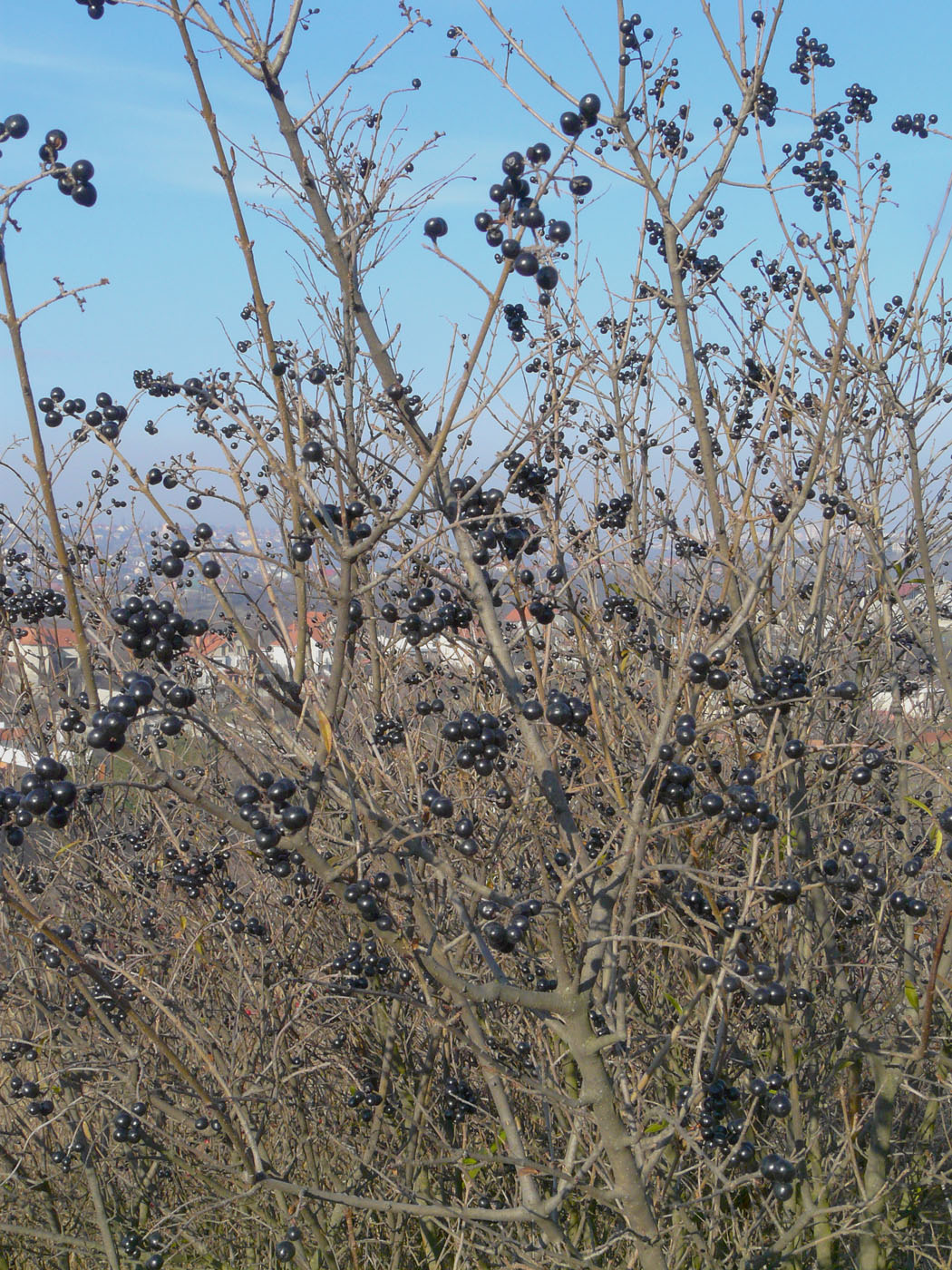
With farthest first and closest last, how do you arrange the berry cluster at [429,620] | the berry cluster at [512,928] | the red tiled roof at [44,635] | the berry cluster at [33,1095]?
the red tiled roof at [44,635], the berry cluster at [33,1095], the berry cluster at [429,620], the berry cluster at [512,928]

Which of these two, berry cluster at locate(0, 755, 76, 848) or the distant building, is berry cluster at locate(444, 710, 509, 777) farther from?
the distant building

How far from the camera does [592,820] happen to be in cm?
565

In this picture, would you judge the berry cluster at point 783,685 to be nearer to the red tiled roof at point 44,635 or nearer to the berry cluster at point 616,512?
the berry cluster at point 616,512

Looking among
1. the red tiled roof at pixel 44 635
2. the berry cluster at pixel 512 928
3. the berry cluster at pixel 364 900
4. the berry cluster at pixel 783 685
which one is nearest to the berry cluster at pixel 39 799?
the berry cluster at pixel 364 900

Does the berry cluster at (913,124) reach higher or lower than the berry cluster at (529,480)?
higher

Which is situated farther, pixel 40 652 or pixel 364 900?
pixel 40 652

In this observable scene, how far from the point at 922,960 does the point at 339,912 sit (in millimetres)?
3350

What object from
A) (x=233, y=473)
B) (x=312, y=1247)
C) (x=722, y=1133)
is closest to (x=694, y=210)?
(x=233, y=473)

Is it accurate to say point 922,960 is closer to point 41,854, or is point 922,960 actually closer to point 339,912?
point 339,912

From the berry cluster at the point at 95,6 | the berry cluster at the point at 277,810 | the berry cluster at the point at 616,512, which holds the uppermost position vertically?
the berry cluster at the point at 95,6

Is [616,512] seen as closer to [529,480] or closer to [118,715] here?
[529,480]

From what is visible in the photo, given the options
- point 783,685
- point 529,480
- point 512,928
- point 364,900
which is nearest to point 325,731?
point 364,900

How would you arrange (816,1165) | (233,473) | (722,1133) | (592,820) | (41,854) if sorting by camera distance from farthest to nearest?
1. (41,854)
2. (592,820)
3. (816,1165)
4. (722,1133)
5. (233,473)

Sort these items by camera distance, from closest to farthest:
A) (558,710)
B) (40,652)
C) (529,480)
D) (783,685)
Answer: (558,710)
(529,480)
(783,685)
(40,652)
